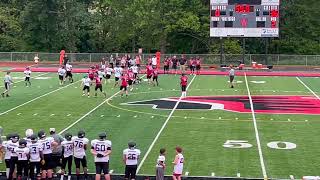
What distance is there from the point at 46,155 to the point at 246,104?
15.7 m

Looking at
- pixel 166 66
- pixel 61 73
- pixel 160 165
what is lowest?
pixel 160 165

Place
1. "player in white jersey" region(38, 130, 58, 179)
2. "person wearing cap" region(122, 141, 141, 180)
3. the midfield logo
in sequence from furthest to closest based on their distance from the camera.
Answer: the midfield logo, "player in white jersey" region(38, 130, 58, 179), "person wearing cap" region(122, 141, 141, 180)

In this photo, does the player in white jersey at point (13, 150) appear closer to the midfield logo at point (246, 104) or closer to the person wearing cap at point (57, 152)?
the person wearing cap at point (57, 152)

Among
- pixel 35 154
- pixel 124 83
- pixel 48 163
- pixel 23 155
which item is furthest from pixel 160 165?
pixel 124 83

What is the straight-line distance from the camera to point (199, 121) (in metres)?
25.5

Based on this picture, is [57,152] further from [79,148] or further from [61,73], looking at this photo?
[61,73]

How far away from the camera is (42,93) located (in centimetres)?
3359

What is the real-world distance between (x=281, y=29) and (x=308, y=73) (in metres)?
15.7

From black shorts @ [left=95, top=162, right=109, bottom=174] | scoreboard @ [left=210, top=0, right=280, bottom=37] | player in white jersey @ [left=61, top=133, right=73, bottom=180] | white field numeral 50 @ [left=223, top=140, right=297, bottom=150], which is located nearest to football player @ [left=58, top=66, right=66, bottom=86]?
scoreboard @ [left=210, top=0, right=280, bottom=37]

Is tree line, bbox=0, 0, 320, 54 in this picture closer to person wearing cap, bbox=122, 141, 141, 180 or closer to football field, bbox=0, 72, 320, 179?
football field, bbox=0, 72, 320, 179

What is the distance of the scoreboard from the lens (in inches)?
1799

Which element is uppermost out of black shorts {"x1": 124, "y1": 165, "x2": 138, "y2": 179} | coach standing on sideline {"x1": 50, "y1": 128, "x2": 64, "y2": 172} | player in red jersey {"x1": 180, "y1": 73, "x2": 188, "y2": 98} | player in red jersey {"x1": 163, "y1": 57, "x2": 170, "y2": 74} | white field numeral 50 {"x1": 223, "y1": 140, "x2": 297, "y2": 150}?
player in red jersey {"x1": 163, "y1": 57, "x2": 170, "y2": 74}

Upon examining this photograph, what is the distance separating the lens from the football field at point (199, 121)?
1862cm

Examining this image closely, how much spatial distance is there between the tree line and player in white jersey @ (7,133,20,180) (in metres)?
44.3
